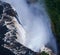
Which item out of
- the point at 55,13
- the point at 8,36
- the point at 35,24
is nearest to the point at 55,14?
the point at 55,13

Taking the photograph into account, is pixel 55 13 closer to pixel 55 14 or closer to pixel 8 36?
pixel 55 14

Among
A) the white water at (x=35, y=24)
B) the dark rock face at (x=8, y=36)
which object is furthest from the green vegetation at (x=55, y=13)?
the dark rock face at (x=8, y=36)

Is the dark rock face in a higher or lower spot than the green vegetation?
lower

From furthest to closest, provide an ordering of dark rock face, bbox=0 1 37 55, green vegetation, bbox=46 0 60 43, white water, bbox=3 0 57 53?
green vegetation, bbox=46 0 60 43 → white water, bbox=3 0 57 53 → dark rock face, bbox=0 1 37 55

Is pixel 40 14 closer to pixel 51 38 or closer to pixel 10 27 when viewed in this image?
pixel 51 38

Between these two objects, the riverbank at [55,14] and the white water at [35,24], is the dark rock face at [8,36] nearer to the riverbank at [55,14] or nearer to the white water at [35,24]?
the white water at [35,24]

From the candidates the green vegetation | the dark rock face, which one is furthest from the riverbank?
the dark rock face

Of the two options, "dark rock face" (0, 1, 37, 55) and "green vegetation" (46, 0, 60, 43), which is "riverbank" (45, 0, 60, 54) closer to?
"green vegetation" (46, 0, 60, 43)
